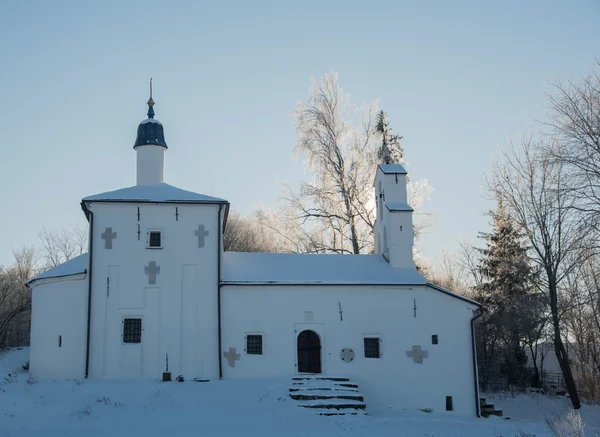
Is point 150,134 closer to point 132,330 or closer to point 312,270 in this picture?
point 132,330

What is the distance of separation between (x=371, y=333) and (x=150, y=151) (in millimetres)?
10944

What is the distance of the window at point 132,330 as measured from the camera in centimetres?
2367

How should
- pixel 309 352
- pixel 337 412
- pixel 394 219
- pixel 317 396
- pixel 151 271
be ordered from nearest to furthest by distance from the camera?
pixel 337 412, pixel 317 396, pixel 151 271, pixel 309 352, pixel 394 219

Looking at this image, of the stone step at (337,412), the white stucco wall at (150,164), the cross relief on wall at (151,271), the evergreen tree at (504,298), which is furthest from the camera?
the evergreen tree at (504,298)

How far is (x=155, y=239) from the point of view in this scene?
2467 centimetres

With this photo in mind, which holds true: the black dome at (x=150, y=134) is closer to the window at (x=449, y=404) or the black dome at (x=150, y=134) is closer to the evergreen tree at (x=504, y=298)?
the window at (x=449, y=404)

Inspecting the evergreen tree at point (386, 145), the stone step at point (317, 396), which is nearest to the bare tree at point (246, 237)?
the evergreen tree at point (386, 145)

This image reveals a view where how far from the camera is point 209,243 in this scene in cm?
2483

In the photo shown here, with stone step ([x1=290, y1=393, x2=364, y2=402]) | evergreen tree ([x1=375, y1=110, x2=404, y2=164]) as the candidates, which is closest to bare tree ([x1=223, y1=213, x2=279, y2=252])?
evergreen tree ([x1=375, y1=110, x2=404, y2=164])

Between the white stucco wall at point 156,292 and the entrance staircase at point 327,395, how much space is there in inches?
124

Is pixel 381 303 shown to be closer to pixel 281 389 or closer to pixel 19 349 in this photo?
pixel 281 389

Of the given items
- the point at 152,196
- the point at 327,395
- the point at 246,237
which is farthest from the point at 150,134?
the point at 246,237

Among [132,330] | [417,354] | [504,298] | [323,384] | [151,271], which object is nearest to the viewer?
[323,384]

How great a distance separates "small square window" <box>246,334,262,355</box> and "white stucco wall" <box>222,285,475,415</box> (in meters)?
0.19
